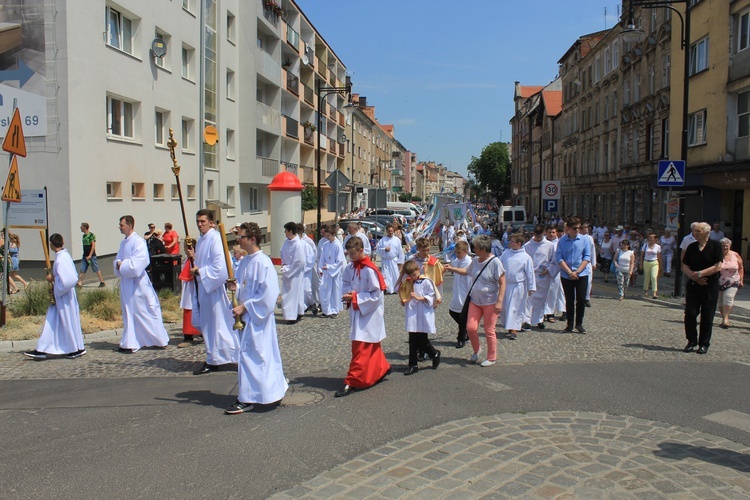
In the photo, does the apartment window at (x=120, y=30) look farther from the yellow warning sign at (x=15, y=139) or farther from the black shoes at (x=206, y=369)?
the black shoes at (x=206, y=369)

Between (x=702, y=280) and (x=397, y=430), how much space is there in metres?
5.44

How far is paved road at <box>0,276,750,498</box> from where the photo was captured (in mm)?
4617

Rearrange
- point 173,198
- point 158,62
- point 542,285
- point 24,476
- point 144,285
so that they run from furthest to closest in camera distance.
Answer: point 173,198
point 158,62
point 542,285
point 144,285
point 24,476

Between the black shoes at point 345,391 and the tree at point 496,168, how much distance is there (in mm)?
94696

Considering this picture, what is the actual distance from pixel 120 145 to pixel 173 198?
14.9 feet

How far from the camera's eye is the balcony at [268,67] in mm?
34656

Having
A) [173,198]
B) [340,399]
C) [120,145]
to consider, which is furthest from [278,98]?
[340,399]

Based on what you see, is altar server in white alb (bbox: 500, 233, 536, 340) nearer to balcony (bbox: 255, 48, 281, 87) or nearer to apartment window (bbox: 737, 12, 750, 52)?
apartment window (bbox: 737, 12, 750, 52)

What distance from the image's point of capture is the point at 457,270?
9.02 meters

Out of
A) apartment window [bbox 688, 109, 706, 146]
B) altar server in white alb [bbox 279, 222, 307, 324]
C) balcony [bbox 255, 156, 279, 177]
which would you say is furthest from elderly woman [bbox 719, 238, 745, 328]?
balcony [bbox 255, 156, 279, 177]

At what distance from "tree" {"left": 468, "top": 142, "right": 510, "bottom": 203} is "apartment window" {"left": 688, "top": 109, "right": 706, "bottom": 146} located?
7489 centimetres

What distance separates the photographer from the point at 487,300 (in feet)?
27.5

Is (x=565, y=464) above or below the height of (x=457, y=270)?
below

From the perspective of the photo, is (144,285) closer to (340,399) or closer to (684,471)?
(340,399)
